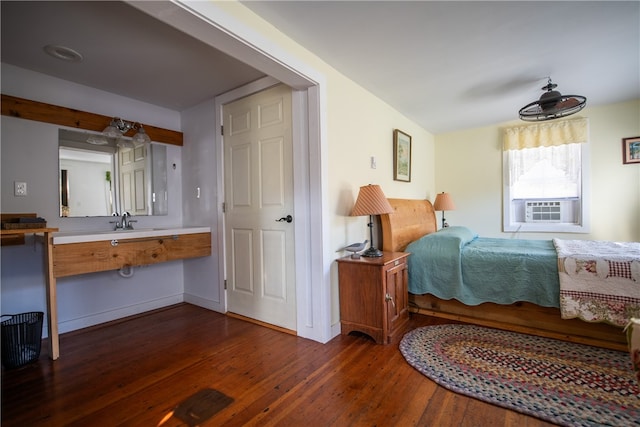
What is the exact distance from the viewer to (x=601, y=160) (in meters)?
3.66

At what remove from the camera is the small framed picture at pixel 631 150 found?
3.46m

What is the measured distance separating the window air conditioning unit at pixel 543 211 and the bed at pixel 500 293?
130 cm

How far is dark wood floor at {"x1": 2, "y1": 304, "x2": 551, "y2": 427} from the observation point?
1444 millimetres

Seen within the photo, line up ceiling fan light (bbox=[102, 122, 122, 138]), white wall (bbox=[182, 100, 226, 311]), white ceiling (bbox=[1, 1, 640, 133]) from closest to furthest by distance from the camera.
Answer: white ceiling (bbox=[1, 1, 640, 133]) < ceiling fan light (bbox=[102, 122, 122, 138]) < white wall (bbox=[182, 100, 226, 311])

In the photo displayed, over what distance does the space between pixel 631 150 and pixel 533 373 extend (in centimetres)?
345

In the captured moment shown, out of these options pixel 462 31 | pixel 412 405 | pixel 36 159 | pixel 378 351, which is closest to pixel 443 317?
pixel 378 351

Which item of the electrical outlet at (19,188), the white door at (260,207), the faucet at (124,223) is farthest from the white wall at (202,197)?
the electrical outlet at (19,188)

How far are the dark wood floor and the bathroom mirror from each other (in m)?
1.15

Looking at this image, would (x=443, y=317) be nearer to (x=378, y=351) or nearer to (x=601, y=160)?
(x=378, y=351)

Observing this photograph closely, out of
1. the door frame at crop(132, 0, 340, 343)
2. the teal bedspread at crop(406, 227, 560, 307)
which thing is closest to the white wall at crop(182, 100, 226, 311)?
the door frame at crop(132, 0, 340, 343)

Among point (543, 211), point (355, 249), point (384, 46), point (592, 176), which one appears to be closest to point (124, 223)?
point (355, 249)

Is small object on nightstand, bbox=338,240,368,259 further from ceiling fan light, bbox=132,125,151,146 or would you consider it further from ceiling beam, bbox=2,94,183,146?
ceiling beam, bbox=2,94,183,146

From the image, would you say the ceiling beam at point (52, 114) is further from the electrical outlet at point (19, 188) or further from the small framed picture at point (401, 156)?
the small framed picture at point (401, 156)

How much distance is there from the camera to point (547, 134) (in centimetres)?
390
